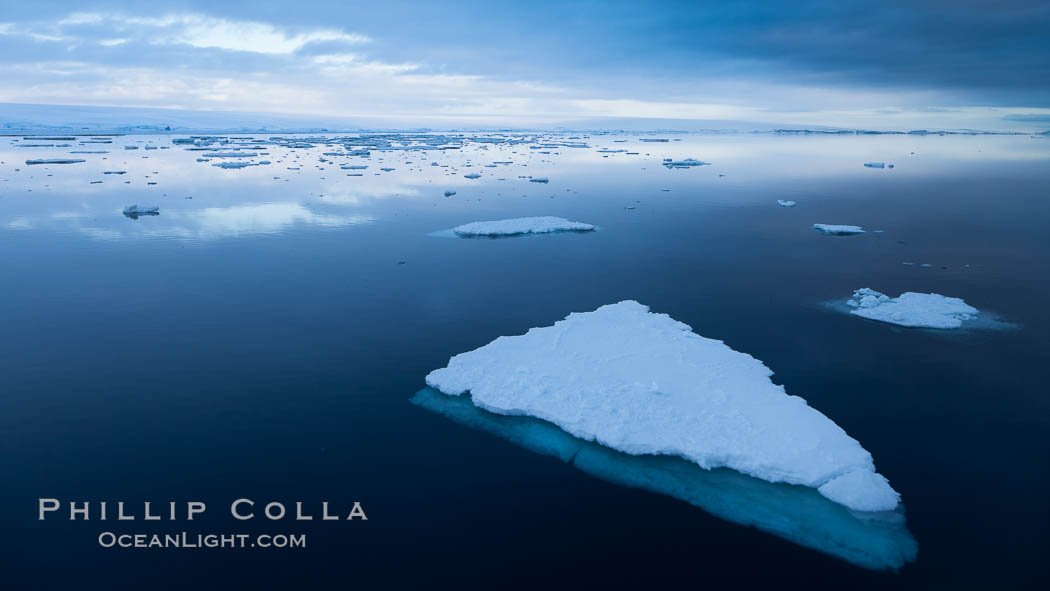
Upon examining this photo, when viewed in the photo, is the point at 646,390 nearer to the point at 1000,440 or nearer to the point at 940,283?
the point at 1000,440

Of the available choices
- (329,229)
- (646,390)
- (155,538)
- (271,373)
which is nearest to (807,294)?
(646,390)

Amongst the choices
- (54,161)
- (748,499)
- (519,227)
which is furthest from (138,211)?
(54,161)

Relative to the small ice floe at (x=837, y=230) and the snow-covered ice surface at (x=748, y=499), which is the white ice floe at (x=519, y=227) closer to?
the small ice floe at (x=837, y=230)

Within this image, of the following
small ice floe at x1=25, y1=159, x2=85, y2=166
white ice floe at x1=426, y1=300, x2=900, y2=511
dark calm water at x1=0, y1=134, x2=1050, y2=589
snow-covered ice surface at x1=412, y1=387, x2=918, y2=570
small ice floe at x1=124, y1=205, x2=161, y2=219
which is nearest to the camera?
snow-covered ice surface at x1=412, y1=387, x2=918, y2=570

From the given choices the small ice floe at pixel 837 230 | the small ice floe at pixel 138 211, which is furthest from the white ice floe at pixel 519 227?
the small ice floe at pixel 138 211

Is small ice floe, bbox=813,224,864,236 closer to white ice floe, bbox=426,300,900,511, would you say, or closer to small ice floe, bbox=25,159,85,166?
white ice floe, bbox=426,300,900,511

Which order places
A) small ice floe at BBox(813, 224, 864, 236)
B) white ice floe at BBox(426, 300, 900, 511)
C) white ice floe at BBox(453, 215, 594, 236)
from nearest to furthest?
1. white ice floe at BBox(426, 300, 900, 511)
2. white ice floe at BBox(453, 215, 594, 236)
3. small ice floe at BBox(813, 224, 864, 236)

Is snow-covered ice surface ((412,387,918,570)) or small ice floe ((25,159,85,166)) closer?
snow-covered ice surface ((412,387,918,570))

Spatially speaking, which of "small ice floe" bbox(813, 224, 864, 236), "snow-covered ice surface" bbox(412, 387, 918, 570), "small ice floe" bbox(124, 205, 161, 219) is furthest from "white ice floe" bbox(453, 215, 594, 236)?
"small ice floe" bbox(124, 205, 161, 219)
